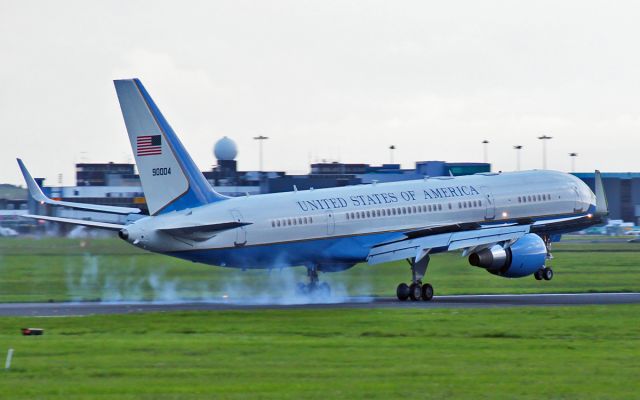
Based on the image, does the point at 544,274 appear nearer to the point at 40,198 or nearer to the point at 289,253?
the point at 289,253

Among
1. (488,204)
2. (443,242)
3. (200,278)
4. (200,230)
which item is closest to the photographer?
(200,230)

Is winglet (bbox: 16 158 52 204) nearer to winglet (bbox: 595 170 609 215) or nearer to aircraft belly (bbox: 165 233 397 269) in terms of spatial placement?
aircraft belly (bbox: 165 233 397 269)

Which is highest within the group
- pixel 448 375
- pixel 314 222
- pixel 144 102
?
pixel 144 102

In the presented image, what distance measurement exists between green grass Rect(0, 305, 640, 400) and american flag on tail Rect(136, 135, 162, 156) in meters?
7.44

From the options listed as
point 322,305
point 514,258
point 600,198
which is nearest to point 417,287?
point 514,258

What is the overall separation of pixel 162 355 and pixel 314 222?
70.9 feet

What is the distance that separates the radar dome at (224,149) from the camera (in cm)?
17125

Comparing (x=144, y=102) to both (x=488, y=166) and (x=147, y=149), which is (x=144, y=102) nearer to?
(x=147, y=149)

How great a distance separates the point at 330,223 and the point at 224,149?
398 ft

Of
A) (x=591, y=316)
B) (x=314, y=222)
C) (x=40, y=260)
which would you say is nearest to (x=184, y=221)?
(x=314, y=222)

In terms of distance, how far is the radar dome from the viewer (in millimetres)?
171250

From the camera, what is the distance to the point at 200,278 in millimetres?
57594

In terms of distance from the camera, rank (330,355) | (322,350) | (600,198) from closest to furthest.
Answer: (330,355)
(322,350)
(600,198)

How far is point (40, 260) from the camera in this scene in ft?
251
